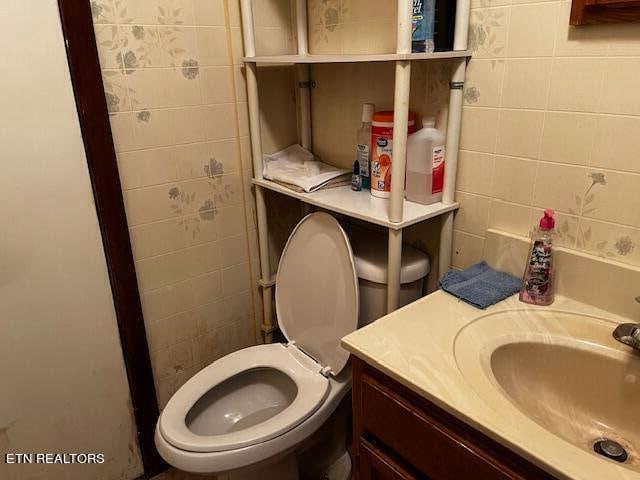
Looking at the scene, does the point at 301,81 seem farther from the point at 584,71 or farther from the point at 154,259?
the point at 584,71

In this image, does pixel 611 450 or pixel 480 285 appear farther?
pixel 480 285

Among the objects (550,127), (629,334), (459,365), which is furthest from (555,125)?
(459,365)

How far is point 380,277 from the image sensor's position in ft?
4.06

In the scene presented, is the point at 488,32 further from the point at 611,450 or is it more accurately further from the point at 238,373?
the point at 238,373

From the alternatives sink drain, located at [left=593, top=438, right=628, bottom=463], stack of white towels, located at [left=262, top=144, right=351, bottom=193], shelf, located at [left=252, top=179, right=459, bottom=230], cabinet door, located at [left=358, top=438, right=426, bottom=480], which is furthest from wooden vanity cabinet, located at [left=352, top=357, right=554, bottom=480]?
stack of white towels, located at [left=262, top=144, right=351, bottom=193]

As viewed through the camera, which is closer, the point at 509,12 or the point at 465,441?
the point at 465,441

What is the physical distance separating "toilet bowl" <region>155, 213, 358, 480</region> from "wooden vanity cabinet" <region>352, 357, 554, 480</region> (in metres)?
0.24

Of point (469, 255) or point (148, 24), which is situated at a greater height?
point (148, 24)

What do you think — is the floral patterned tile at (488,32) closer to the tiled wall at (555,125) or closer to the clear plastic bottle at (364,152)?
the tiled wall at (555,125)

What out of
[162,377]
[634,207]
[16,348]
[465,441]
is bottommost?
[162,377]

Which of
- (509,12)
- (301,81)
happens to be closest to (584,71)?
(509,12)

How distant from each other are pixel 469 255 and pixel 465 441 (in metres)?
0.56

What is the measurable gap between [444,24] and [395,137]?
0.89 feet

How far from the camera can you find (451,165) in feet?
3.86
